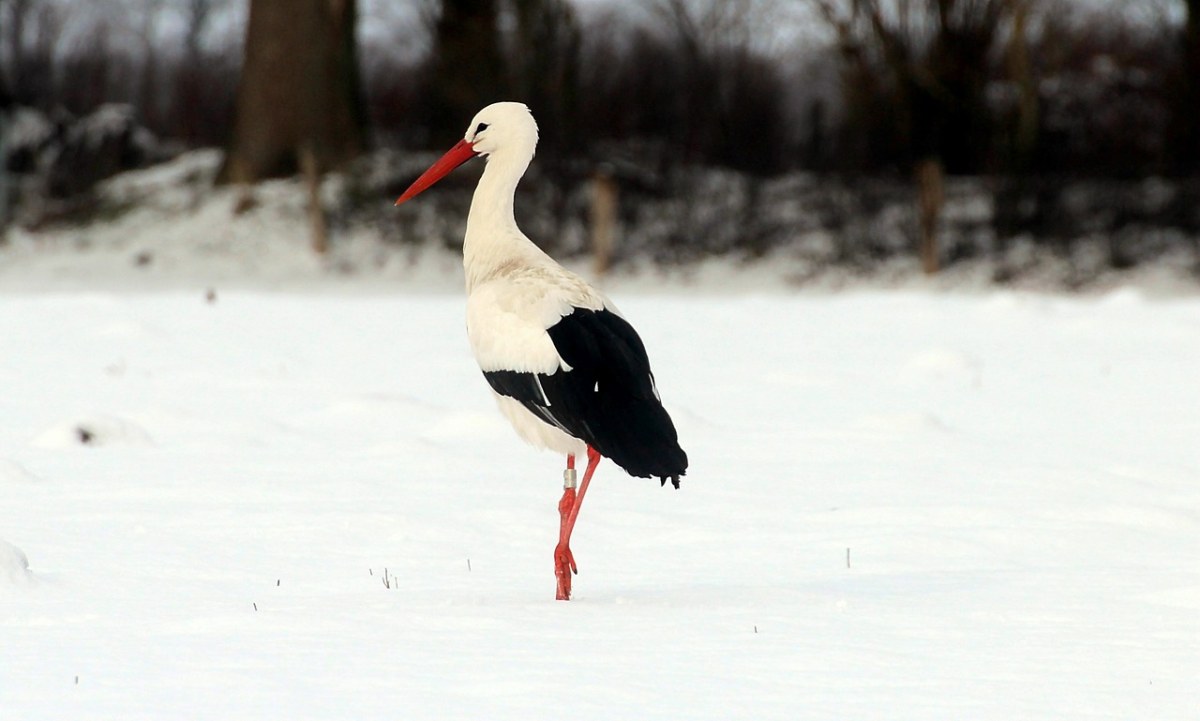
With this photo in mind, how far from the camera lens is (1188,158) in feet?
78.2

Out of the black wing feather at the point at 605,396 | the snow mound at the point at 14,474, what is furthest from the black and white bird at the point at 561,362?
the snow mound at the point at 14,474

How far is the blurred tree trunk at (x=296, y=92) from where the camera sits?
26.0 metres

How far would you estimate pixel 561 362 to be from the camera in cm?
504

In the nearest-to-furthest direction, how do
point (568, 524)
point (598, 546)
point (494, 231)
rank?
1. point (568, 524)
2. point (494, 231)
3. point (598, 546)

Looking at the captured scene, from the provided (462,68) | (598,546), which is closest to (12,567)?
(598,546)

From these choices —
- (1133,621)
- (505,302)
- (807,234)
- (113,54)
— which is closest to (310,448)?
(505,302)

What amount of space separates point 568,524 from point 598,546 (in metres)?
0.89

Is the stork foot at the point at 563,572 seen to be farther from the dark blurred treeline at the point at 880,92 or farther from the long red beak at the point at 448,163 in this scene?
the dark blurred treeline at the point at 880,92

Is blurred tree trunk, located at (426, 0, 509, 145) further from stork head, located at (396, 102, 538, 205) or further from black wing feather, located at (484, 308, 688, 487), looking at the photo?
black wing feather, located at (484, 308, 688, 487)

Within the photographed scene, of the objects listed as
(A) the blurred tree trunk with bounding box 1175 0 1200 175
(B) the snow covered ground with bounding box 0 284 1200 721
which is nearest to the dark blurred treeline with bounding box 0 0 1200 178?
(A) the blurred tree trunk with bounding box 1175 0 1200 175

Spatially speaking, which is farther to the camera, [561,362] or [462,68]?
[462,68]

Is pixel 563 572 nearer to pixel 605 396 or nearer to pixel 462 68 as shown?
pixel 605 396

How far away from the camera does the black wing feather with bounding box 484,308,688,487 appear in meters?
4.89

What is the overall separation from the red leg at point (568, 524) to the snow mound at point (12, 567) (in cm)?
148
